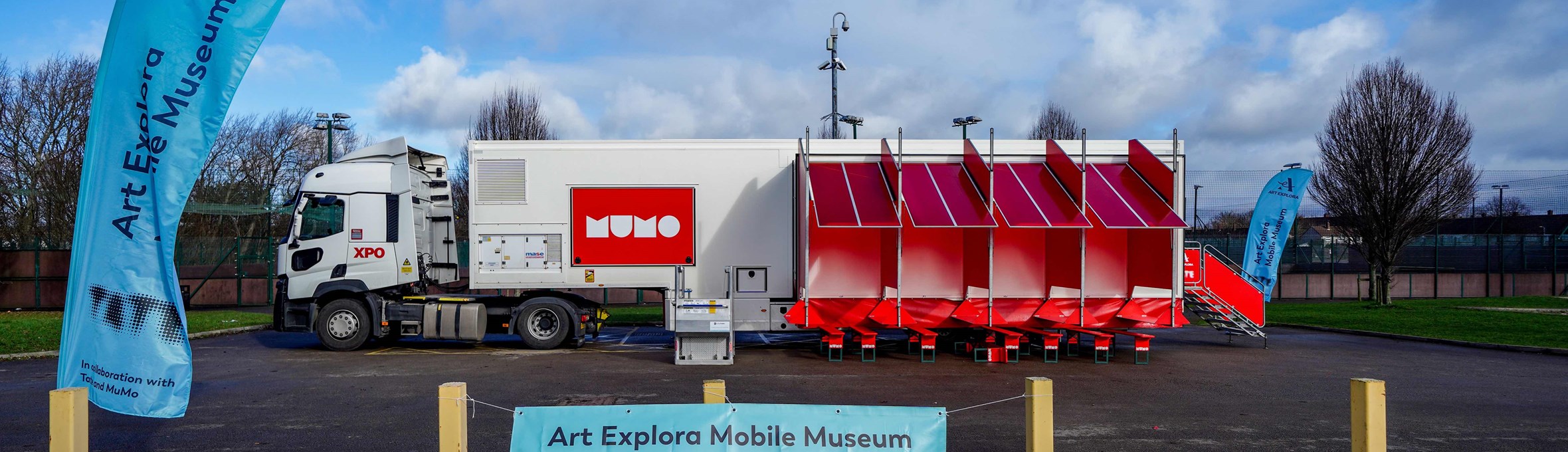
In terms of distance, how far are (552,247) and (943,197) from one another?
222 inches

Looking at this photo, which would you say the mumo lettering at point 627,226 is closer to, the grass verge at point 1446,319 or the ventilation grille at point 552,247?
the ventilation grille at point 552,247

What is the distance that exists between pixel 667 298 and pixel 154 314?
8224mm

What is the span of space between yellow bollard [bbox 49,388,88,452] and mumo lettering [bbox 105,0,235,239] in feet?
2.81

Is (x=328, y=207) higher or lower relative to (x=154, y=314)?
higher

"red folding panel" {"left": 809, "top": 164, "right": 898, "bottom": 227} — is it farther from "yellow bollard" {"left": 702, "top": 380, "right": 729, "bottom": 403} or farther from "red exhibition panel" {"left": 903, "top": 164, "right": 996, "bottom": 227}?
"yellow bollard" {"left": 702, "top": 380, "right": 729, "bottom": 403}

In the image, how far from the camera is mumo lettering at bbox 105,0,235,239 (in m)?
4.44

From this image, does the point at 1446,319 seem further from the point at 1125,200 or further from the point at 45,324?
the point at 45,324

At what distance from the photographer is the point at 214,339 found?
15164mm

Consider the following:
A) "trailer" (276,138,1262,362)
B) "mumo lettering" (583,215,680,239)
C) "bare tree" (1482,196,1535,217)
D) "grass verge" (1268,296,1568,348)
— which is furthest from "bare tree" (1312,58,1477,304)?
"mumo lettering" (583,215,680,239)

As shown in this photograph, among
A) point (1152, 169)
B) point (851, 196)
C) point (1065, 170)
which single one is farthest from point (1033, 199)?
point (851, 196)

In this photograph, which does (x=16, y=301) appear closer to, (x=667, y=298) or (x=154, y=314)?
(x=667, y=298)

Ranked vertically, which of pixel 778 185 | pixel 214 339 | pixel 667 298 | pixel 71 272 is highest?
pixel 778 185

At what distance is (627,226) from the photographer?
1255 centimetres

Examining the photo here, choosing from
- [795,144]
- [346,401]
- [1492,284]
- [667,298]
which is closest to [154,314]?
[346,401]
